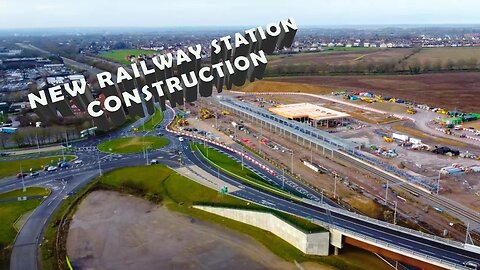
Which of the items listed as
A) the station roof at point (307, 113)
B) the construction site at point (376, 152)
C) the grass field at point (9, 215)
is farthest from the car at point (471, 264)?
the station roof at point (307, 113)

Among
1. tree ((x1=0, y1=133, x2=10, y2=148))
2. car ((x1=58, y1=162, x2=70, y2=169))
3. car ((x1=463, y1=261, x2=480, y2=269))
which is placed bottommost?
car ((x1=58, y1=162, x2=70, y2=169))

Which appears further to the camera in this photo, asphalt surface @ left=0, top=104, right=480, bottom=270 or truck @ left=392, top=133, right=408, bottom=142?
truck @ left=392, top=133, right=408, bottom=142

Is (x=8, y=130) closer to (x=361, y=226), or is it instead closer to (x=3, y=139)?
(x=3, y=139)

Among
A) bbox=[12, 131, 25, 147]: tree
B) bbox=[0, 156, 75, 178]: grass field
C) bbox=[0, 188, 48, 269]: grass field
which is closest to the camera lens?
bbox=[0, 188, 48, 269]: grass field

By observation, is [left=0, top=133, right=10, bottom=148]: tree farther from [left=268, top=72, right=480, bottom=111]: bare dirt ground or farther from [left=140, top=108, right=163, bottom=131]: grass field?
[left=268, top=72, right=480, bottom=111]: bare dirt ground

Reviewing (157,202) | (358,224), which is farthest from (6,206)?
(358,224)

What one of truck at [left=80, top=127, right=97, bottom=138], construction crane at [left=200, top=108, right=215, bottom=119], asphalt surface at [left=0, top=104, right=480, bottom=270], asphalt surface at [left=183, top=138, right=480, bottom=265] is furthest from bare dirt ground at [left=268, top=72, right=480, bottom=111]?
asphalt surface at [left=183, top=138, right=480, bottom=265]

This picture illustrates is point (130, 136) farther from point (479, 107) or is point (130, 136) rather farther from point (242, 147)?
point (479, 107)
